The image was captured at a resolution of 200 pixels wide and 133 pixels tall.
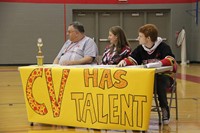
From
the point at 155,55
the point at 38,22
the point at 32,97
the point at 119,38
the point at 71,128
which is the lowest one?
the point at 71,128

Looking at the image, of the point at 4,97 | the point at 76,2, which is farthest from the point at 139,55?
the point at 76,2

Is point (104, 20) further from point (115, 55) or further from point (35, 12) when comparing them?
point (115, 55)

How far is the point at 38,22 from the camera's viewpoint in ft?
40.7

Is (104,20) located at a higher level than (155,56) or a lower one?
higher

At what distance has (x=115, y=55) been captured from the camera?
3.89m

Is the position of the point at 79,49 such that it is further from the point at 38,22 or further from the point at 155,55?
the point at 38,22

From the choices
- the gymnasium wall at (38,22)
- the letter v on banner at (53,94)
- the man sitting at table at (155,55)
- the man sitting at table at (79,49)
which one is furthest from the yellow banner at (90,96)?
the gymnasium wall at (38,22)

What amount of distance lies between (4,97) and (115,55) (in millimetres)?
2361

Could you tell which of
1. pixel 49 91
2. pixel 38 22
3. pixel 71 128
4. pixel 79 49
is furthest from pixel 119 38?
pixel 38 22

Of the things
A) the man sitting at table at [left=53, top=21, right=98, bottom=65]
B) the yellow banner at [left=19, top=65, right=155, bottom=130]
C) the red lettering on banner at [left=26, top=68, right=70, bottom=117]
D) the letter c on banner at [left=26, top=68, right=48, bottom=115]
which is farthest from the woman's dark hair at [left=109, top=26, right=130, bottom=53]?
the letter c on banner at [left=26, top=68, right=48, bottom=115]

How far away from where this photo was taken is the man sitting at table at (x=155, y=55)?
349cm

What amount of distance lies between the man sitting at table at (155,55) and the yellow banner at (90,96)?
1.24ft

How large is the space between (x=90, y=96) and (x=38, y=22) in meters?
9.57

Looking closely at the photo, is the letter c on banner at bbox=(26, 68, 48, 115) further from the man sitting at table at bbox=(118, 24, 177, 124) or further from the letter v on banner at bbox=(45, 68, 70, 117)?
the man sitting at table at bbox=(118, 24, 177, 124)
